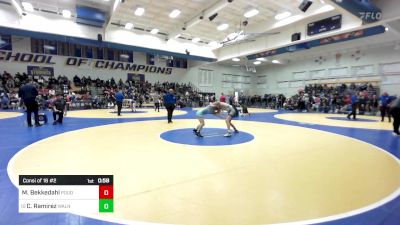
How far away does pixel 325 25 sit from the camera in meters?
13.9

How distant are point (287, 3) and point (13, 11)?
61.5 ft

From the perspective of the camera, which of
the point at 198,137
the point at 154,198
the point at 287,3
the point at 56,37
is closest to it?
the point at 154,198

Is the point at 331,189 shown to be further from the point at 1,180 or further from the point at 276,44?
the point at 276,44

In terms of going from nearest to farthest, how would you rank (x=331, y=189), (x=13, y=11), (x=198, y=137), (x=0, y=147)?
(x=331, y=189) < (x=0, y=147) < (x=198, y=137) < (x=13, y=11)

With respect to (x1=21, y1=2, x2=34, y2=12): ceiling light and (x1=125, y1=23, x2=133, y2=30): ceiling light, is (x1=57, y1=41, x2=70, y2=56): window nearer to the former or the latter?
(x1=21, y1=2, x2=34, y2=12): ceiling light

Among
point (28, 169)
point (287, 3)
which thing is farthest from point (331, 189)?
point (287, 3)

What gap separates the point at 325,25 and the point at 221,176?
1418 cm

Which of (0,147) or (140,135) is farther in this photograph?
(140,135)

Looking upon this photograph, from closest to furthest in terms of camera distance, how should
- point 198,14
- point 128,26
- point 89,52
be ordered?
1. point 198,14
2. point 128,26
3. point 89,52

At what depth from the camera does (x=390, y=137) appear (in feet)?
23.3

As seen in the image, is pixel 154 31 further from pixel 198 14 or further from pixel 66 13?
pixel 66 13
